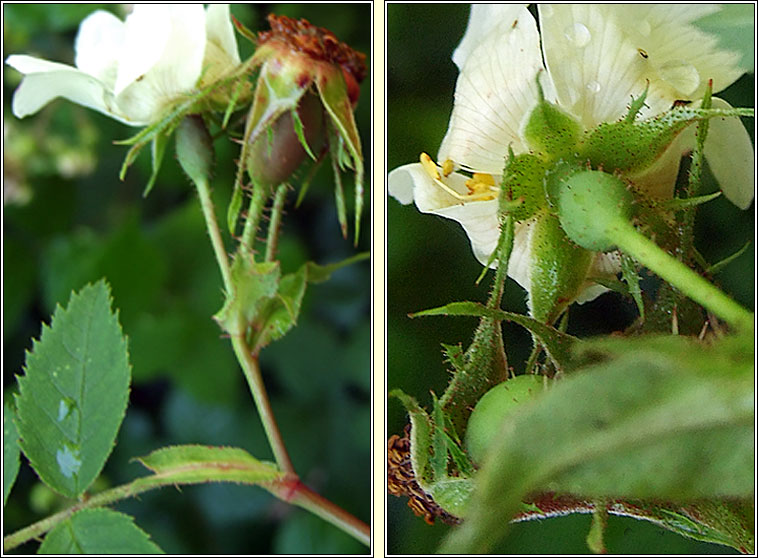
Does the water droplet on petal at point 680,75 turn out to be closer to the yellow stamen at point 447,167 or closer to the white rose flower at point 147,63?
the yellow stamen at point 447,167

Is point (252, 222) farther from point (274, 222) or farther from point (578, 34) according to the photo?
point (578, 34)

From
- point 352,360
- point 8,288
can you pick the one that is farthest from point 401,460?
point 8,288

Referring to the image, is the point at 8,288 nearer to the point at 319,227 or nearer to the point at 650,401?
the point at 319,227

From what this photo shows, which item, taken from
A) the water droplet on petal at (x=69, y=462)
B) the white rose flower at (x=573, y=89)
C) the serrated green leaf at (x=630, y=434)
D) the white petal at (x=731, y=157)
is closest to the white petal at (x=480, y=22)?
the white rose flower at (x=573, y=89)

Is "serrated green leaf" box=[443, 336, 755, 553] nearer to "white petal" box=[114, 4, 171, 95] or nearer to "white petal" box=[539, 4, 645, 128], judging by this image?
"white petal" box=[539, 4, 645, 128]

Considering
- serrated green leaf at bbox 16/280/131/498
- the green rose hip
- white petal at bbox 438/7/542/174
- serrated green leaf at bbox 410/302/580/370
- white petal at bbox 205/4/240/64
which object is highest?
white petal at bbox 205/4/240/64

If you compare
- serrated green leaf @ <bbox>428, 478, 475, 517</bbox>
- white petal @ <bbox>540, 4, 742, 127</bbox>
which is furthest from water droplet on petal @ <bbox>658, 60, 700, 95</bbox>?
serrated green leaf @ <bbox>428, 478, 475, 517</bbox>

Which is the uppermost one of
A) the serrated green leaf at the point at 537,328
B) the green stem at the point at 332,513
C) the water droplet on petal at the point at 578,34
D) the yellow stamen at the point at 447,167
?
the water droplet on petal at the point at 578,34
